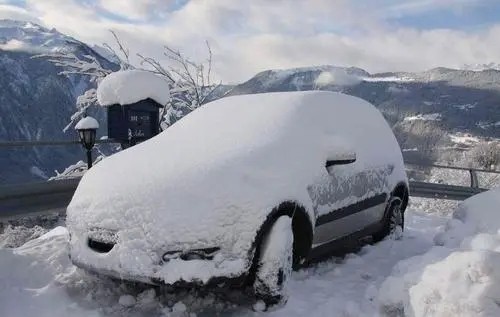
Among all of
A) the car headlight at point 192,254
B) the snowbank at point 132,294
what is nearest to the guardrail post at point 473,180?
the snowbank at point 132,294

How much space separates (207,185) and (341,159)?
4.70ft

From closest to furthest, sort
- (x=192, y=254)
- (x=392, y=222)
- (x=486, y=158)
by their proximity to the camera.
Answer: (x=192, y=254)
(x=392, y=222)
(x=486, y=158)

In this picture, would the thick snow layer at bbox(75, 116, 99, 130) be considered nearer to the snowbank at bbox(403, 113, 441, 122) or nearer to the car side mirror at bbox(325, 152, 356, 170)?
the car side mirror at bbox(325, 152, 356, 170)

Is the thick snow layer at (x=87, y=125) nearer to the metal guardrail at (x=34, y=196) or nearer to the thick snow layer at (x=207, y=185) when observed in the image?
the metal guardrail at (x=34, y=196)

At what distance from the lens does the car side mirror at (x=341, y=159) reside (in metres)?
4.55

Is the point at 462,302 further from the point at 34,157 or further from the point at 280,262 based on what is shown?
the point at 34,157

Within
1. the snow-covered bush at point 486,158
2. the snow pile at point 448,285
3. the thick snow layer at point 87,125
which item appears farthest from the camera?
the snow-covered bush at point 486,158

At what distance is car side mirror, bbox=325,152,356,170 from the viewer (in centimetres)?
455

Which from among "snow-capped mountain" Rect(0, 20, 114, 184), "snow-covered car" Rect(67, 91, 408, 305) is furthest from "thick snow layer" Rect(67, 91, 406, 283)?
"snow-capped mountain" Rect(0, 20, 114, 184)

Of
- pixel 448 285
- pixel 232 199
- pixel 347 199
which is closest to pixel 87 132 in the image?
pixel 347 199

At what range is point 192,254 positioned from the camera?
3529 millimetres

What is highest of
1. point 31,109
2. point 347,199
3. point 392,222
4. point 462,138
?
point 347,199

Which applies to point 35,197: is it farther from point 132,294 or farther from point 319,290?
point 319,290

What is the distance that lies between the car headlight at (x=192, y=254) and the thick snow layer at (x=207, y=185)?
0.11 ft
